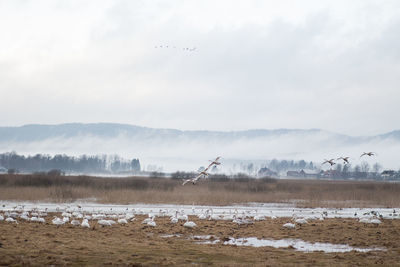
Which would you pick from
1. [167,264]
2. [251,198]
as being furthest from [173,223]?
[251,198]

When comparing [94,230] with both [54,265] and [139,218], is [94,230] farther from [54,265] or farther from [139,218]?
[54,265]

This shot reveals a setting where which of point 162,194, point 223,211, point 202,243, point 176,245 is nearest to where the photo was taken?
point 176,245

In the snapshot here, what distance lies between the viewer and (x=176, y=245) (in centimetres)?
2042

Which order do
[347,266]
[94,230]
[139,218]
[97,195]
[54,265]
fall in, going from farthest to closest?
[97,195]
[139,218]
[94,230]
[347,266]
[54,265]

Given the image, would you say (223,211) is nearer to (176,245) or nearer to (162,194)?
(162,194)

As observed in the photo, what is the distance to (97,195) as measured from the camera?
52.4 m

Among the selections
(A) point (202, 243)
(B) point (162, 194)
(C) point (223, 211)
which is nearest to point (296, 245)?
(A) point (202, 243)

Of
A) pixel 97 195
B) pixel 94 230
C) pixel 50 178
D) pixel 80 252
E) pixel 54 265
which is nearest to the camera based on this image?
pixel 54 265

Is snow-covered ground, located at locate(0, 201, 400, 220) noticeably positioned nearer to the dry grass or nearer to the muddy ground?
the dry grass

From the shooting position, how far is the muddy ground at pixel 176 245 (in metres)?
16.2

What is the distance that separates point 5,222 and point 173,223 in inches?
380

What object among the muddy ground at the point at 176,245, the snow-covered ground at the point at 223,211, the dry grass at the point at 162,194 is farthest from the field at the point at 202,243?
the dry grass at the point at 162,194

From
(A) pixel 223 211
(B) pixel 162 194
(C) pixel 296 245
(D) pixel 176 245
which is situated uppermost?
(B) pixel 162 194

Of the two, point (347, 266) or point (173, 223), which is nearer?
point (347, 266)
